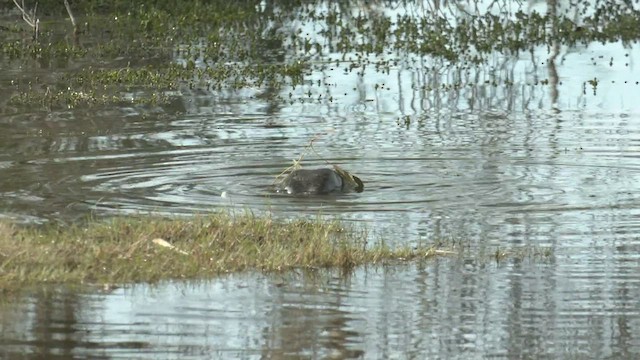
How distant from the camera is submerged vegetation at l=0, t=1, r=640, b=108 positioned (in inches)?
744

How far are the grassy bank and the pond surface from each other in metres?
0.23

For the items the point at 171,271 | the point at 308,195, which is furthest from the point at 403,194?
the point at 171,271

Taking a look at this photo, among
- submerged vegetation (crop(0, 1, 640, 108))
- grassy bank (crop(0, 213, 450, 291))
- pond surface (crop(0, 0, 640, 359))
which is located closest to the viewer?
pond surface (crop(0, 0, 640, 359))

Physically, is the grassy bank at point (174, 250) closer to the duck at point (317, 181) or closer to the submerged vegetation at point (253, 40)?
the duck at point (317, 181)

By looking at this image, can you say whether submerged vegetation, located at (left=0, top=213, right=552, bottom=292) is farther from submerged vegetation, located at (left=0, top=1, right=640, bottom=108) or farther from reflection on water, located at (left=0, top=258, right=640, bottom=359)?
submerged vegetation, located at (left=0, top=1, right=640, bottom=108)

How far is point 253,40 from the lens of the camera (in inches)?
875

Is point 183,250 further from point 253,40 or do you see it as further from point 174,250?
point 253,40

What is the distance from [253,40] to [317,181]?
10220mm

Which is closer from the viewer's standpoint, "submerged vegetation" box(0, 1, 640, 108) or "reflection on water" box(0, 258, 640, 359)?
"reflection on water" box(0, 258, 640, 359)

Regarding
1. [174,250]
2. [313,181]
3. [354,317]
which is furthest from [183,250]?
[313,181]

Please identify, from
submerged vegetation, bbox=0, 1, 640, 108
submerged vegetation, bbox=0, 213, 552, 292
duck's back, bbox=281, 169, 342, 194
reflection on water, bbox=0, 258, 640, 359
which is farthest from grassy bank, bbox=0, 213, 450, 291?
submerged vegetation, bbox=0, 1, 640, 108

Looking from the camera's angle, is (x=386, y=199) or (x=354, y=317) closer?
(x=354, y=317)

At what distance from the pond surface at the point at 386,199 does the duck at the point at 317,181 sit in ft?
0.59

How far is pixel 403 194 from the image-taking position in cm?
1231
